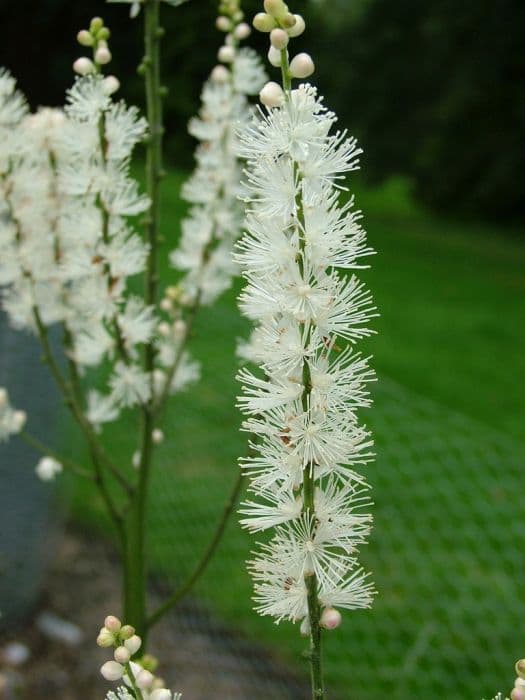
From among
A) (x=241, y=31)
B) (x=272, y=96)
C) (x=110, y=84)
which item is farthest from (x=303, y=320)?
(x=241, y=31)

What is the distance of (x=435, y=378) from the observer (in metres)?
4.28

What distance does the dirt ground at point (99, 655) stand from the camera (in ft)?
6.75

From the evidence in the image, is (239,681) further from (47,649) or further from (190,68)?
(190,68)

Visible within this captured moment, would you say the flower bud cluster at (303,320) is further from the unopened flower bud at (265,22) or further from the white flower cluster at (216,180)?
the white flower cluster at (216,180)

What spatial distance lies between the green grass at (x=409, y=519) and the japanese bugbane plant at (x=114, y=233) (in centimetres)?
121

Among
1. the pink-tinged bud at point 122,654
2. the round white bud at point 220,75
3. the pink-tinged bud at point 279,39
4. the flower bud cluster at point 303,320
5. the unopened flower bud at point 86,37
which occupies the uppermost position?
the round white bud at point 220,75

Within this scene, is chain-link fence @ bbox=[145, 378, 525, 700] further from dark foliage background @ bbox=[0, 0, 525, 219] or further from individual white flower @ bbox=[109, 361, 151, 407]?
dark foliage background @ bbox=[0, 0, 525, 219]

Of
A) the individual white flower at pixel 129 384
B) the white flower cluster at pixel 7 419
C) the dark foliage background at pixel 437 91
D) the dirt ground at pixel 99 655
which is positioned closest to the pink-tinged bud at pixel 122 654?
the individual white flower at pixel 129 384

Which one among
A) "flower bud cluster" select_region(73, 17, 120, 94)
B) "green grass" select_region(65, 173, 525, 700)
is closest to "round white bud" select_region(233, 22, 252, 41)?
"flower bud cluster" select_region(73, 17, 120, 94)

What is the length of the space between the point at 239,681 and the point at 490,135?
8199 mm

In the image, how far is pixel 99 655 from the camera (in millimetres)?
2146

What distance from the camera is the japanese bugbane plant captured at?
882 millimetres

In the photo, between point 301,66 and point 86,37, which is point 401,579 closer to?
point 86,37

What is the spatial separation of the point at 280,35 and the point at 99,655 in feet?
6.33
